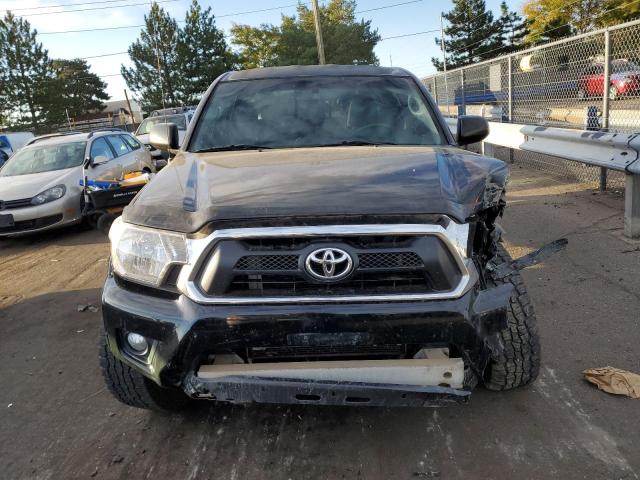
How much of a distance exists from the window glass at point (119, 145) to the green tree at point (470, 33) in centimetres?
5618

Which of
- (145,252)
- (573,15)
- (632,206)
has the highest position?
(573,15)

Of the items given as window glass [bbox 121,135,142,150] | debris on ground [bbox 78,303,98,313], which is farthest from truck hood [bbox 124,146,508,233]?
window glass [bbox 121,135,142,150]

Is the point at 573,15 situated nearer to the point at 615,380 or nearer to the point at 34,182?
the point at 34,182

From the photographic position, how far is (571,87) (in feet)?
24.4

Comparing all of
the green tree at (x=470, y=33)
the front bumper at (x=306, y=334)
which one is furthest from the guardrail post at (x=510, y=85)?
the green tree at (x=470, y=33)

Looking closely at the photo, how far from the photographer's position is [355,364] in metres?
2.21

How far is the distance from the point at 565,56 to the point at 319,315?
22.4 feet

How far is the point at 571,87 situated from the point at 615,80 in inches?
35.3

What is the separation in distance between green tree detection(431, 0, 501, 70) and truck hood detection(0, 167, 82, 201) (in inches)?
2293

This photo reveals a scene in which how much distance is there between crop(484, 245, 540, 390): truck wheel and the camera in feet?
8.64

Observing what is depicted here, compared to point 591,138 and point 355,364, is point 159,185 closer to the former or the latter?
point 355,364

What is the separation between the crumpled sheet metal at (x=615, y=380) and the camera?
2.89m

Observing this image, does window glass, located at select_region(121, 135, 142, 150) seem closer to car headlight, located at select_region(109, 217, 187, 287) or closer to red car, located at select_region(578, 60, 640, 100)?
red car, located at select_region(578, 60, 640, 100)

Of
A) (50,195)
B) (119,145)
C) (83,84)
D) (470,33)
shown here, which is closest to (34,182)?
(50,195)
